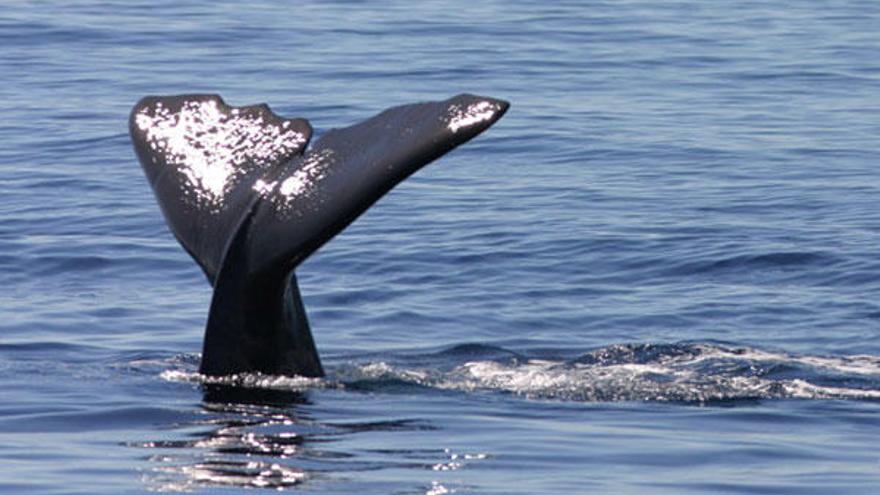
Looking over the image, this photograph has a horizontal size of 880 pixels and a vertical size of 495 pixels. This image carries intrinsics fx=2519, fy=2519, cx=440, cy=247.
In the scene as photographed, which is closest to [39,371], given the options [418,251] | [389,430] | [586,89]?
[389,430]

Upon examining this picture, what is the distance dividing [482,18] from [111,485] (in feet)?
61.7

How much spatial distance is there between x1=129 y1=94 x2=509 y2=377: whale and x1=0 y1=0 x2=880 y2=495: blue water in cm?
21

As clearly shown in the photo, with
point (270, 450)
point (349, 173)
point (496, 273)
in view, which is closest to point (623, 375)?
point (349, 173)

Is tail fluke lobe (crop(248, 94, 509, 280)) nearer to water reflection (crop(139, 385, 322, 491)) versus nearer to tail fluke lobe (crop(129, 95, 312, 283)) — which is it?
tail fluke lobe (crop(129, 95, 312, 283))

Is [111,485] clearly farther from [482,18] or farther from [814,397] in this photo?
[482,18]

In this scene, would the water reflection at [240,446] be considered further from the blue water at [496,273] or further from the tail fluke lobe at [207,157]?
the tail fluke lobe at [207,157]

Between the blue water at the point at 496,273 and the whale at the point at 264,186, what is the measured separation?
0.21 metres

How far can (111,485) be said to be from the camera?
25.3 ft

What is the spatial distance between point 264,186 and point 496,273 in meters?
4.66

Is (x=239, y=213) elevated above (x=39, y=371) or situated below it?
above

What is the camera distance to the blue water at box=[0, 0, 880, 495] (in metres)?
8.35

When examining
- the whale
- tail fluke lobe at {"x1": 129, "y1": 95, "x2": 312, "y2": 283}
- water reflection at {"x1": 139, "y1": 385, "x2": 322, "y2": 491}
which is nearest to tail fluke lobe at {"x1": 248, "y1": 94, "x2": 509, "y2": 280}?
the whale

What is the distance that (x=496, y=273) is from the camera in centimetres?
1330

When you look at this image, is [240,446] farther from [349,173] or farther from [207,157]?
[207,157]
